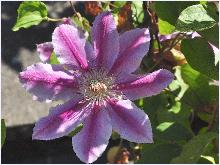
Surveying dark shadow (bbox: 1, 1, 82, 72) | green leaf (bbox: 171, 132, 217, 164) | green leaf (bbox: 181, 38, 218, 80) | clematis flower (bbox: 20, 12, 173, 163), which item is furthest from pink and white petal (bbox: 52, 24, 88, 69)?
dark shadow (bbox: 1, 1, 82, 72)

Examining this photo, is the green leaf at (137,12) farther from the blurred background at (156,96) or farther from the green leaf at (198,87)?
the green leaf at (198,87)

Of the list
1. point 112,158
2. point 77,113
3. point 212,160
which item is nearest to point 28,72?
point 77,113

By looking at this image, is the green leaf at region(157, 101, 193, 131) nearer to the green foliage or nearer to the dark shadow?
the green foliage

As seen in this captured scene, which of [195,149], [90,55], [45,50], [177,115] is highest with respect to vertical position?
[90,55]

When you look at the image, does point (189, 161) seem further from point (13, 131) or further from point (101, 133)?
point (13, 131)

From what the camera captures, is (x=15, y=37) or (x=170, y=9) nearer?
(x=170, y=9)

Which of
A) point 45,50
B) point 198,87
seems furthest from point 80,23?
point 198,87

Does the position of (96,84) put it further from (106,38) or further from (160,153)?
(160,153)

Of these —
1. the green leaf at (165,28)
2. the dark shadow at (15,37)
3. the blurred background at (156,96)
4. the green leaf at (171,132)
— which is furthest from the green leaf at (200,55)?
the dark shadow at (15,37)
